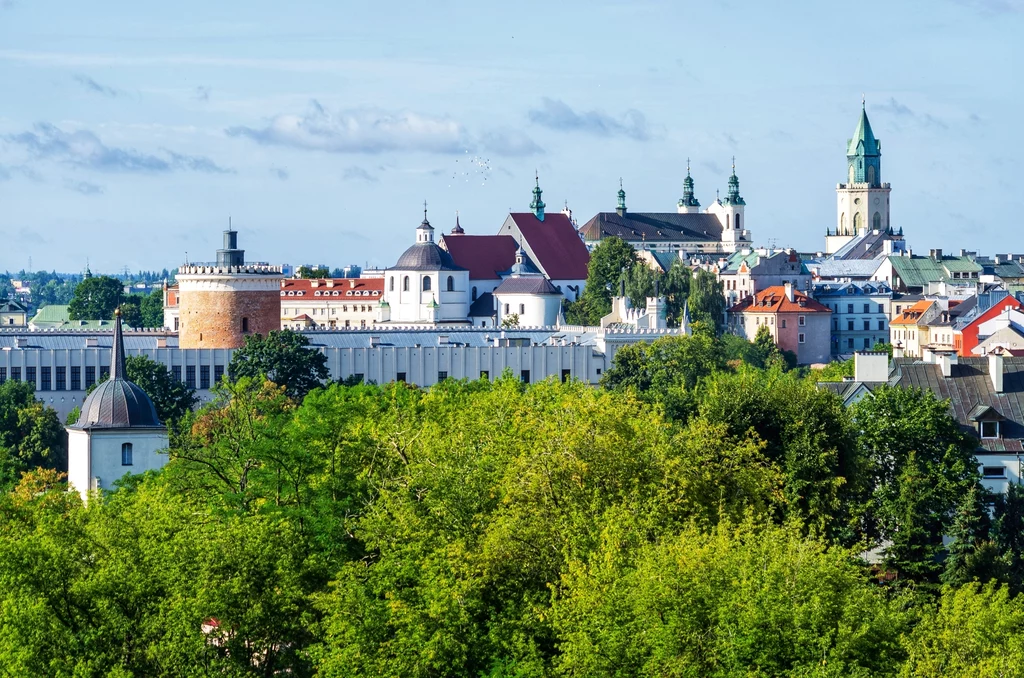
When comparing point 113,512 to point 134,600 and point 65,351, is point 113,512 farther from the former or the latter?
point 65,351

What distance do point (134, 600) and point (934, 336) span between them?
112m

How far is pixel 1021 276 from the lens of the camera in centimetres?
19462

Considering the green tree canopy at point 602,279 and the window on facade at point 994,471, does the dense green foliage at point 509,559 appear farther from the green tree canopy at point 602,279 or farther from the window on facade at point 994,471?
the green tree canopy at point 602,279

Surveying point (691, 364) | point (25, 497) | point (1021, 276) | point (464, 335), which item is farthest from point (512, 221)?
point (25, 497)

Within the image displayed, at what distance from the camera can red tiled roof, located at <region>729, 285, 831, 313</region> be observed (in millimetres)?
167375

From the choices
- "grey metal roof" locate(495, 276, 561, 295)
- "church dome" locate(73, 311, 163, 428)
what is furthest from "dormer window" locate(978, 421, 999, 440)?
"grey metal roof" locate(495, 276, 561, 295)

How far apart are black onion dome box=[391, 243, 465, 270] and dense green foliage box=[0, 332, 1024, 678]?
360ft

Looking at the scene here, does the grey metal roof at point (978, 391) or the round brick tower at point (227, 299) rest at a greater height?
the round brick tower at point (227, 299)

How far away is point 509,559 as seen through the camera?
138ft

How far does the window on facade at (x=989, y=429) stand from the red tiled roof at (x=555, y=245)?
11871 cm

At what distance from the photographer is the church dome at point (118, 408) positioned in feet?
211

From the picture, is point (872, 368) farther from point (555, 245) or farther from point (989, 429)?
point (555, 245)

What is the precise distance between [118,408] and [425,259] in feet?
332

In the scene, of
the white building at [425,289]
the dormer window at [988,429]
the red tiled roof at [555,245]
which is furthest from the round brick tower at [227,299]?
the red tiled roof at [555,245]
